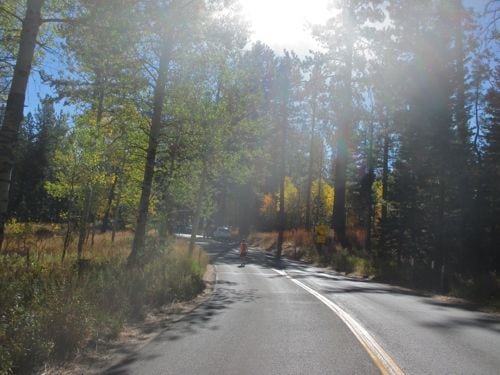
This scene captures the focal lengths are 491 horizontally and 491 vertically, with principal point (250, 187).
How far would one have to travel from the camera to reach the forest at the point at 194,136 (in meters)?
9.32

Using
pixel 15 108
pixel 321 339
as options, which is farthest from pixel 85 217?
pixel 321 339

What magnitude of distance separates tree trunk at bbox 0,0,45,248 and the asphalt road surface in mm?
3500

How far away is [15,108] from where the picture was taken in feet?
26.8

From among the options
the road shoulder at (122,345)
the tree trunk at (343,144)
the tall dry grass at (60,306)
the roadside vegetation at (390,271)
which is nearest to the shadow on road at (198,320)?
the road shoulder at (122,345)

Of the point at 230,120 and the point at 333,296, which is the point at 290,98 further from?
the point at 333,296

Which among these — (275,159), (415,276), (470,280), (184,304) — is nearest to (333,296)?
(184,304)

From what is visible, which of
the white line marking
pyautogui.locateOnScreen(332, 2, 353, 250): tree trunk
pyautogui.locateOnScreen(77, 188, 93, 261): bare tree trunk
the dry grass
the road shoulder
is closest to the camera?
the road shoulder

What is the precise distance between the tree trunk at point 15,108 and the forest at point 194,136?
0.9 inches

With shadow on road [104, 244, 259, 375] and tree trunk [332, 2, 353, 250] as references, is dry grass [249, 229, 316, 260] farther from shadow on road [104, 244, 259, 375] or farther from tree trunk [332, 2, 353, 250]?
shadow on road [104, 244, 259, 375]

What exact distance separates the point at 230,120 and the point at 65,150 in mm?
6752

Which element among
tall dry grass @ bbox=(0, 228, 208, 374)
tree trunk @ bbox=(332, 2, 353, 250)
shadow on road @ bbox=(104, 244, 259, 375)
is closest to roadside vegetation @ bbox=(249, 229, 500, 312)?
tree trunk @ bbox=(332, 2, 353, 250)

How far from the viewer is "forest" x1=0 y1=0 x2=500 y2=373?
932cm

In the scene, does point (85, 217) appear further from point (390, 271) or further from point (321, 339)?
point (390, 271)

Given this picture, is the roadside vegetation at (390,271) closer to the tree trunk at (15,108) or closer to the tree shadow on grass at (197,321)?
the tree shadow on grass at (197,321)
